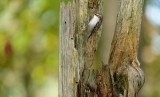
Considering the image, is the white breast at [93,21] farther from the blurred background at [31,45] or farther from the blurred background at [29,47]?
the blurred background at [29,47]

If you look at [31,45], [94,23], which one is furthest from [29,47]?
[94,23]

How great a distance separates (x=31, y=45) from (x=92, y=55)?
7.92ft

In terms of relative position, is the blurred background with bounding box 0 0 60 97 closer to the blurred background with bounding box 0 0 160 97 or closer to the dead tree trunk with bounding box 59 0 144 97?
the blurred background with bounding box 0 0 160 97

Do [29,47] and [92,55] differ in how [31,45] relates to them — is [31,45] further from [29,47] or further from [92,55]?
[92,55]

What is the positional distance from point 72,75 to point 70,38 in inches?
6.2

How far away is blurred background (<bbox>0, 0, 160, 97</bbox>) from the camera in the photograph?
3.38 m

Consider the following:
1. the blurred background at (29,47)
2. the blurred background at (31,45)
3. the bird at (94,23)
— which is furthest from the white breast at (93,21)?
the blurred background at (29,47)

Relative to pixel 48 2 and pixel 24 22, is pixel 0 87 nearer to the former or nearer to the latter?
pixel 24 22

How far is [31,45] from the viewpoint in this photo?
12.6 feet

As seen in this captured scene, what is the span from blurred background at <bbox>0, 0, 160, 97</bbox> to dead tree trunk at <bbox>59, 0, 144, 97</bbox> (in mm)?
1057

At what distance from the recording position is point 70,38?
1.46 metres

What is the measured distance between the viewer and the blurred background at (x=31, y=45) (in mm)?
3385

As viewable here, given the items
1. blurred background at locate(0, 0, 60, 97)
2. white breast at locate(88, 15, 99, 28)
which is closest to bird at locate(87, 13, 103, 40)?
white breast at locate(88, 15, 99, 28)

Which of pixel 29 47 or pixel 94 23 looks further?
pixel 29 47
